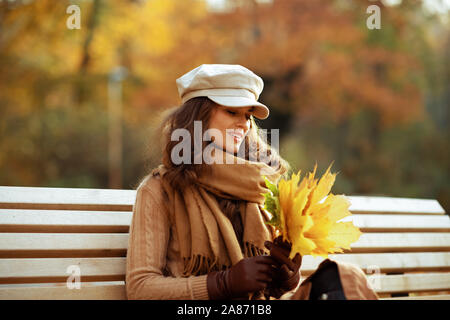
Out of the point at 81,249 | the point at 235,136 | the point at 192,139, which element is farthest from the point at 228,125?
the point at 81,249

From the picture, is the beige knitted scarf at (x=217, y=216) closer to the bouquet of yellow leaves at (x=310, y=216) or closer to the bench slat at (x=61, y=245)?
the bouquet of yellow leaves at (x=310, y=216)

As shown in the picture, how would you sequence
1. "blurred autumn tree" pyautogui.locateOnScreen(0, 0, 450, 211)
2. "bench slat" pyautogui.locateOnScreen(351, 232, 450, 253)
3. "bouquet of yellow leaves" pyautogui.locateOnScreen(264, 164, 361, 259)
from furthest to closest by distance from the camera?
"blurred autumn tree" pyautogui.locateOnScreen(0, 0, 450, 211)
"bench slat" pyautogui.locateOnScreen(351, 232, 450, 253)
"bouquet of yellow leaves" pyautogui.locateOnScreen(264, 164, 361, 259)

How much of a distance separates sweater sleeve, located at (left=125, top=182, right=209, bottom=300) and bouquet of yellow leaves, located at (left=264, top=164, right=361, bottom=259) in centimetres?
42

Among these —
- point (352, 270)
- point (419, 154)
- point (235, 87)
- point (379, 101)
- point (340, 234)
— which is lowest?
point (352, 270)

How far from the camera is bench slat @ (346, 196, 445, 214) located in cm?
326

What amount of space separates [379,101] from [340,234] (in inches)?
437

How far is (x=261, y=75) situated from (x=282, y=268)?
1082 centimetres

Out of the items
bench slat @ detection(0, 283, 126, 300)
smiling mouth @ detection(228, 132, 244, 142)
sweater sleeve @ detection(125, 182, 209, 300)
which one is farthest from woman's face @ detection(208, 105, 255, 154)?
bench slat @ detection(0, 283, 126, 300)

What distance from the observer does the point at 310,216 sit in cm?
188

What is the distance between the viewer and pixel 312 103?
41.6 feet

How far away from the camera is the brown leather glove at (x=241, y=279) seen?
1.94 m

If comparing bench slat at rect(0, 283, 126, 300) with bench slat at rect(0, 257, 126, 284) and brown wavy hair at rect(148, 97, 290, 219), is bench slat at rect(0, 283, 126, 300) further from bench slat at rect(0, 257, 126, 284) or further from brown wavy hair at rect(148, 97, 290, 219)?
brown wavy hair at rect(148, 97, 290, 219)
